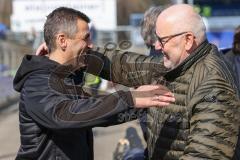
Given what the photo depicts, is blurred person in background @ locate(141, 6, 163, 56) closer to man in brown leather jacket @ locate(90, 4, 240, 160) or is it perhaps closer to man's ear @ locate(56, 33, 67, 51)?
man in brown leather jacket @ locate(90, 4, 240, 160)

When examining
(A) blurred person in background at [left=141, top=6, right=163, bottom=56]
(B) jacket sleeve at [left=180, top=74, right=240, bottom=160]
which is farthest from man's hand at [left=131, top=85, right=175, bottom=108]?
(A) blurred person in background at [left=141, top=6, right=163, bottom=56]

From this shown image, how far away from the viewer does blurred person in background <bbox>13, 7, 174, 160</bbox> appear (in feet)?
9.64

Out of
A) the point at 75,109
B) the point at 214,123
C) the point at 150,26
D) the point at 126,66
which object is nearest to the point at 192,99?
the point at 214,123

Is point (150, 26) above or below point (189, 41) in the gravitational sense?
below

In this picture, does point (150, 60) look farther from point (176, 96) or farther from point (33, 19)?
point (33, 19)

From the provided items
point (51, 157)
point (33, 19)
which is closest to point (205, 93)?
point (51, 157)

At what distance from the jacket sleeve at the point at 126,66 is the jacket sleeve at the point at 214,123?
0.74 metres

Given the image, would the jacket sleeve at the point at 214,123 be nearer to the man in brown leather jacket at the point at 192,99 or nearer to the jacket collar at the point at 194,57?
the man in brown leather jacket at the point at 192,99

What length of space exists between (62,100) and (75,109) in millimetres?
89

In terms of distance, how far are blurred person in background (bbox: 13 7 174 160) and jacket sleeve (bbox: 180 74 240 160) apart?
0.19 metres

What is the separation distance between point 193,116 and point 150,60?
106 centimetres

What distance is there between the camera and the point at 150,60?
4031 mm

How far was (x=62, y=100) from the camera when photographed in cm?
301

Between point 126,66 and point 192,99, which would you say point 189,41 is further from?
point 126,66
